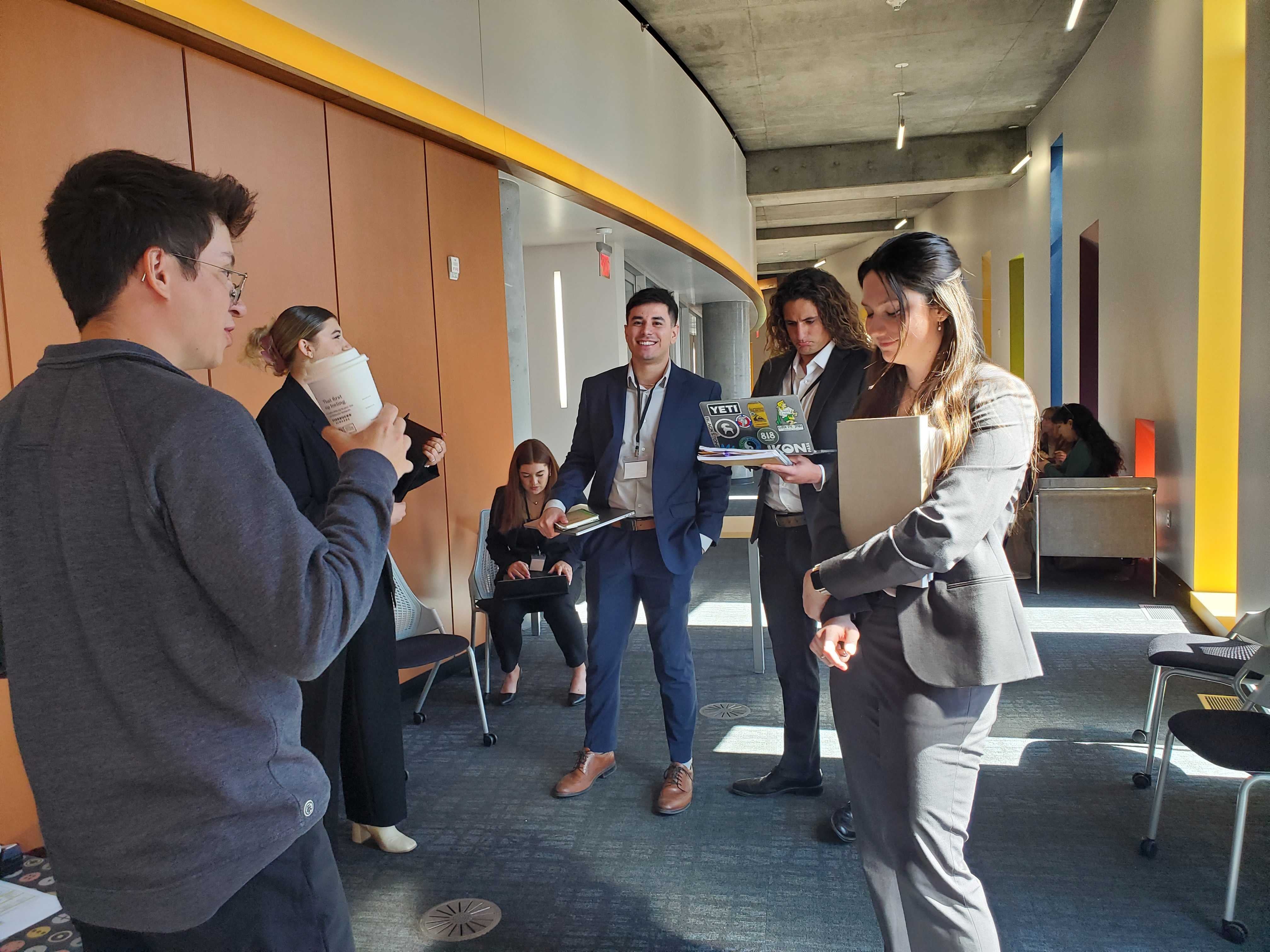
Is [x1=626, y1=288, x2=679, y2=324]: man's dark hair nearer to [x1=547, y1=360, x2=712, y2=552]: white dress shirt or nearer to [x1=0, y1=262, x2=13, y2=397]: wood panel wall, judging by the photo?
[x1=547, y1=360, x2=712, y2=552]: white dress shirt

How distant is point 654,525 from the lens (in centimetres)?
307

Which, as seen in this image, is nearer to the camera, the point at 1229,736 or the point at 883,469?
the point at 883,469

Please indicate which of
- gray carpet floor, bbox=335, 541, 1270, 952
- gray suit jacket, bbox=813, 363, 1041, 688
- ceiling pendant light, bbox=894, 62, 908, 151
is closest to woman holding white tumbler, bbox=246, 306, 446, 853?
gray carpet floor, bbox=335, 541, 1270, 952

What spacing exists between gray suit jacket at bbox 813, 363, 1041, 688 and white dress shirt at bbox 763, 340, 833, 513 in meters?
1.24

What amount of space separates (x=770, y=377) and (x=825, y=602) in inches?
59.7

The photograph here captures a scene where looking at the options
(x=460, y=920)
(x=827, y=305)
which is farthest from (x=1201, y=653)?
(x=460, y=920)

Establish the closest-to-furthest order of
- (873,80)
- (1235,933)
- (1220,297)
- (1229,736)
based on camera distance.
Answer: (1235,933) < (1229,736) < (1220,297) < (873,80)

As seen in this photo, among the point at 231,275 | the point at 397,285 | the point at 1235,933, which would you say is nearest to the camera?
the point at 231,275

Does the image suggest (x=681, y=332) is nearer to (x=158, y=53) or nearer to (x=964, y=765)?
(x=158, y=53)

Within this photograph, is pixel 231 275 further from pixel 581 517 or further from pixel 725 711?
pixel 725 711

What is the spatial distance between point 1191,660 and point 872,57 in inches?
347

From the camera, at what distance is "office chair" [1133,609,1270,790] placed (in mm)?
2775

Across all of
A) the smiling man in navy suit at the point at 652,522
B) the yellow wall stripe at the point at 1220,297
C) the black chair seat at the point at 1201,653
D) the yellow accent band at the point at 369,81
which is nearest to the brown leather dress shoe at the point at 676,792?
the smiling man in navy suit at the point at 652,522

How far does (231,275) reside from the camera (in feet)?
3.60
